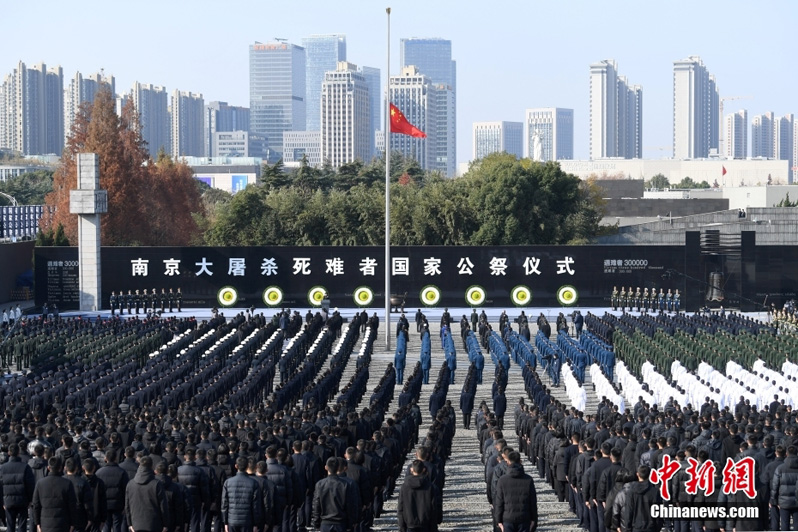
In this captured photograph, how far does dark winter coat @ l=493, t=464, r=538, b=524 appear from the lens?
32.7ft

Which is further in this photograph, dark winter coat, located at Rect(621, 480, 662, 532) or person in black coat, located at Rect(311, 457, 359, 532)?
person in black coat, located at Rect(311, 457, 359, 532)

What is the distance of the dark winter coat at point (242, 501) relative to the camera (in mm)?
9977

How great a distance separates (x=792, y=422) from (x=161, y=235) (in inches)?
1937

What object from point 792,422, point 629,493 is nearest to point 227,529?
point 629,493

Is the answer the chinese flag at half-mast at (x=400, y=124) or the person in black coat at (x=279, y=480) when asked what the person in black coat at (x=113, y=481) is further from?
the chinese flag at half-mast at (x=400, y=124)

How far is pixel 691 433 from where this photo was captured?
13.6 meters

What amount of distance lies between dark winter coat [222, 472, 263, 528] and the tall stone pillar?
3115cm

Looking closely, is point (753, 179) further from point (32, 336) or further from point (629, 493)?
point (629, 493)

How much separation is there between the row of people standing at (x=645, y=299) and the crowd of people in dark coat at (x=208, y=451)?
17139mm

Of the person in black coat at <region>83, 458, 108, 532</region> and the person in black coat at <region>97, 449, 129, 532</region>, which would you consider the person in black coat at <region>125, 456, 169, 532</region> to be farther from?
the person in black coat at <region>97, 449, 129, 532</region>

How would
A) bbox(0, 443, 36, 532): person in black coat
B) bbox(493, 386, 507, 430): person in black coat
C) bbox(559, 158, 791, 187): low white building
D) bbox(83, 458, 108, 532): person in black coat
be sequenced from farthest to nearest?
bbox(559, 158, 791, 187): low white building < bbox(493, 386, 507, 430): person in black coat < bbox(0, 443, 36, 532): person in black coat < bbox(83, 458, 108, 532): person in black coat

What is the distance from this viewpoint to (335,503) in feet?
31.7

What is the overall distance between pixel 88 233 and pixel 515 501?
106 feet

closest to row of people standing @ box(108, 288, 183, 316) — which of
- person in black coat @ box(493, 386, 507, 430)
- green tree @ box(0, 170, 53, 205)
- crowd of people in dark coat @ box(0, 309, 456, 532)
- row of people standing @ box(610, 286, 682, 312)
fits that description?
row of people standing @ box(610, 286, 682, 312)
